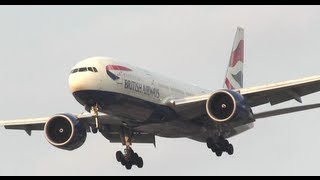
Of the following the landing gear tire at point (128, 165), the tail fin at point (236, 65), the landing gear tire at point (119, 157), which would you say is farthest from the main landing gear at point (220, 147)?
the tail fin at point (236, 65)

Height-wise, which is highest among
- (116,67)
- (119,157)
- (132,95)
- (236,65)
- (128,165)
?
(236,65)

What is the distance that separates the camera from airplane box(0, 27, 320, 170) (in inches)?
2172

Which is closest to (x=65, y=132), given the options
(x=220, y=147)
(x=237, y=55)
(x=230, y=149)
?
(x=220, y=147)

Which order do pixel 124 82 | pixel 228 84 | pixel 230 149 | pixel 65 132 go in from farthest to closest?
pixel 228 84
pixel 230 149
pixel 65 132
pixel 124 82

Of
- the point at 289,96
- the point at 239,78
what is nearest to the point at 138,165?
the point at 289,96

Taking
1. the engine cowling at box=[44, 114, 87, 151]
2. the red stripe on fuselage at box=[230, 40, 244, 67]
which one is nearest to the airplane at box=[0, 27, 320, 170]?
the engine cowling at box=[44, 114, 87, 151]

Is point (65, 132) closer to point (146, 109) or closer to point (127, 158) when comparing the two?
point (127, 158)

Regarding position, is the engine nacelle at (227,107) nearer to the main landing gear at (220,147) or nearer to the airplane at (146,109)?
the airplane at (146,109)

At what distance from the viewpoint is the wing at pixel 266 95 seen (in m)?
56.5

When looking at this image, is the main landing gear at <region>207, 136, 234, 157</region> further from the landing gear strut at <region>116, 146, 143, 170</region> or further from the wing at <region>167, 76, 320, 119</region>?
the landing gear strut at <region>116, 146, 143, 170</region>

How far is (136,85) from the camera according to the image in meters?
56.1

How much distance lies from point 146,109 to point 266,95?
22.0 feet

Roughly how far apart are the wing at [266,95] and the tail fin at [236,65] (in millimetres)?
11730

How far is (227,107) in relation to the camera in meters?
56.8
